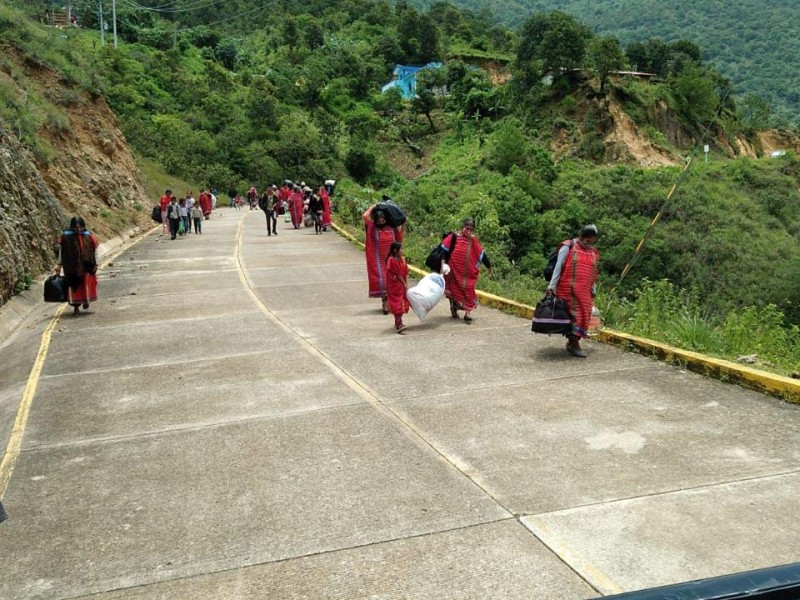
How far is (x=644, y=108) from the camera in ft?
223

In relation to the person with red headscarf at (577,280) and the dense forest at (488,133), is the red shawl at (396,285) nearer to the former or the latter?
the person with red headscarf at (577,280)

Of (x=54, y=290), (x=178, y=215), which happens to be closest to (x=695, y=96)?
(x=178, y=215)


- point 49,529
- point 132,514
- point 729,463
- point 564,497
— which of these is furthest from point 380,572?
point 729,463

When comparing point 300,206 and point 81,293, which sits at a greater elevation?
point 300,206

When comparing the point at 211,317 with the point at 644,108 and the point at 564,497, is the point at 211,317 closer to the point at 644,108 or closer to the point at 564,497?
the point at 564,497

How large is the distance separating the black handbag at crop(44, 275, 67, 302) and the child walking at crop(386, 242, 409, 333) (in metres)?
5.73

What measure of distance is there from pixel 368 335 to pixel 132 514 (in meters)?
6.06

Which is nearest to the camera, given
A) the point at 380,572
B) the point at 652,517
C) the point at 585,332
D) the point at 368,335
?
the point at 380,572

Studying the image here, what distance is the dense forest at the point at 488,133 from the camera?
→ 32562mm

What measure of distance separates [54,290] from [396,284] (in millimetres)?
5913

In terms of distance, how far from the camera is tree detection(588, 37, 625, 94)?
6575 cm

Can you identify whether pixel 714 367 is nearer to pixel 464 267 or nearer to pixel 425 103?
pixel 464 267

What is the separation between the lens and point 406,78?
316ft

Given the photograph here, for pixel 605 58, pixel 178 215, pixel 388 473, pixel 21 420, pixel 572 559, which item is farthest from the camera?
pixel 605 58
